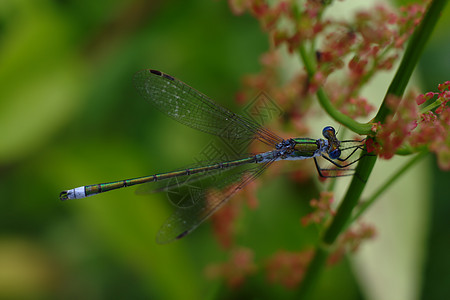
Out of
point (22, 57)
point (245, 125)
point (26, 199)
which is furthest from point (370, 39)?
point (26, 199)

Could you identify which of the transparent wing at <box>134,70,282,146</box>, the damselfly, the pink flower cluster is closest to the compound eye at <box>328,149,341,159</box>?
the damselfly

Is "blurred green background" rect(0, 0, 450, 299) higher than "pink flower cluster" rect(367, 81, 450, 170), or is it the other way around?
"blurred green background" rect(0, 0, 450, 299)

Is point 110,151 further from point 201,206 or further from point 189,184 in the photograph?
point 201,206

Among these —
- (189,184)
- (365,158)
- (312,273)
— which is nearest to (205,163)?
(189,184)

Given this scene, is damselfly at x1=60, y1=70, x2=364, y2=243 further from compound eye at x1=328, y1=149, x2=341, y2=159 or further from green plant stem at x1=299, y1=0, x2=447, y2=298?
green plant stem at x1=299, y1=0, x2=447, y2=298

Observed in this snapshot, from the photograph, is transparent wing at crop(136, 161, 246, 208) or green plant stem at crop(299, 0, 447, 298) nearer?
green plant stem at crop(299, 0, 447, 298)

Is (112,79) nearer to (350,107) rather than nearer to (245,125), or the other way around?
(245,125)
